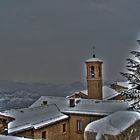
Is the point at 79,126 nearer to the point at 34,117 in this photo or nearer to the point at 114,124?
the point at 34,117

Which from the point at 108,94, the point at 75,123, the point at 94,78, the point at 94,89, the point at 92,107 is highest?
the point at 94,78

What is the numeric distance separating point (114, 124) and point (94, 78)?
79.2 ft

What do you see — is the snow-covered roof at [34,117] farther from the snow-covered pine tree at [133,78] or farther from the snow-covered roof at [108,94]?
the snow-covered roof at [108,94]

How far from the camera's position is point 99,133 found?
1541 centimetres

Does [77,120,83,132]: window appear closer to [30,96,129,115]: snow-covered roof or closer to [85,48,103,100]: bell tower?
[30,96,129,115]: snow-covered roof

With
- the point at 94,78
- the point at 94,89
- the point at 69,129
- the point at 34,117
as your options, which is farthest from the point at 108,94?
the point at 34,117

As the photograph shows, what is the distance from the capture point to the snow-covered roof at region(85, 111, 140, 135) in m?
15.5

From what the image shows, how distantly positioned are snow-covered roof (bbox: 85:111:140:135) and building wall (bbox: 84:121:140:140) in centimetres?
17

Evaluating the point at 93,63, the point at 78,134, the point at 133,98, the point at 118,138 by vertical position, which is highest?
the point at 93,63

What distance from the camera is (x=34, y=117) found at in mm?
28250

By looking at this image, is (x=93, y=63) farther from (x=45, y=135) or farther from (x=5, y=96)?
(x=45, y=135)

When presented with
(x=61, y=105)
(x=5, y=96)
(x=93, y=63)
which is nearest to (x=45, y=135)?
(x=61, y=105)

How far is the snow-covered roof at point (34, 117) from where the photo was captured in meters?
25.1

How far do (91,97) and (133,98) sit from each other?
16410 millimetres
